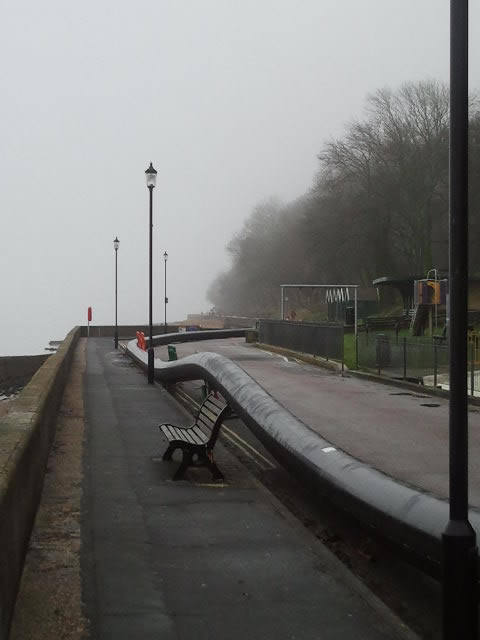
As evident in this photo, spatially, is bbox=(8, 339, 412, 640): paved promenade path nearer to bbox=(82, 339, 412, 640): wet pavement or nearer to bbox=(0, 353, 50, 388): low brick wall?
bbox=(82, 339, 412, 640): wet pavement

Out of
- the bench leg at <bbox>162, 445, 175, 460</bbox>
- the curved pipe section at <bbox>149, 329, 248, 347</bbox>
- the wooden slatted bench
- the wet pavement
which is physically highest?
the curved pipe section at <bbox>149, 329, 248, 347</bbox>

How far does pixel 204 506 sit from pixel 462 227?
5.62m

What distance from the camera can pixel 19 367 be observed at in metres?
62.5

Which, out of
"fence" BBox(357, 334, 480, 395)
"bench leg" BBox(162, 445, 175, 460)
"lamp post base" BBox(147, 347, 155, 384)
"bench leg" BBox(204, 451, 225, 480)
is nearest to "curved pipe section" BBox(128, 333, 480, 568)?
"bench leg" BBox(204, 451, 225, 480)

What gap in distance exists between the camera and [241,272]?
451 feet

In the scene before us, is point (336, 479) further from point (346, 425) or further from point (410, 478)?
point (346, 425)

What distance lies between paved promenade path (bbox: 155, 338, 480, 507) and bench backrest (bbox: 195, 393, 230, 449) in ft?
6.74

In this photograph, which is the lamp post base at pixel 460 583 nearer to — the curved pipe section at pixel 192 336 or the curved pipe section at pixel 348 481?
→ the curved pipe section at pixel 348 481

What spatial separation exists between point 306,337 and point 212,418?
2389cm

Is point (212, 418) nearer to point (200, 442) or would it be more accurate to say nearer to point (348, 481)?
point (200, 442)

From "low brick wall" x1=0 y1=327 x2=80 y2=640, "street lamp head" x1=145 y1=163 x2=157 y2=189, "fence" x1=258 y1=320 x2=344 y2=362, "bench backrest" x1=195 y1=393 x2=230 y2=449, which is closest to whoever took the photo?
"low brick wall" x1=0 y1=327 x2=80 y2=640

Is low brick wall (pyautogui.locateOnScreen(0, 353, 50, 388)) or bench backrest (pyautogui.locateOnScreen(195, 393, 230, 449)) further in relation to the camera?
low brick wall (pyautogui.locateOnScreen(0, 353, 50, 388))

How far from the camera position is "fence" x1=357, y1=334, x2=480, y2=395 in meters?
22.5

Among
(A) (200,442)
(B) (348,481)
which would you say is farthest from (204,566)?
(A) (200,442)
